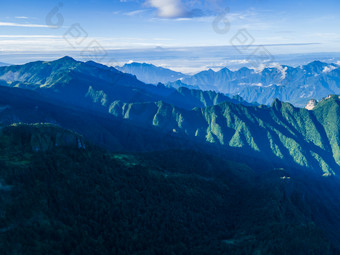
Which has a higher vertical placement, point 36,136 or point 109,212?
point 36,136

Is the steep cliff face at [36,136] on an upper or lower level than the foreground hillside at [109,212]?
upper

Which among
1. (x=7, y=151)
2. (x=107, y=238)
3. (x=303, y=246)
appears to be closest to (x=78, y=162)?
(x=7, y=151)

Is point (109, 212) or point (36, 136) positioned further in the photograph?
point (36, 136)

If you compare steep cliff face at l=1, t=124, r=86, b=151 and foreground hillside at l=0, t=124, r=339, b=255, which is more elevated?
steep cliff face at l=1, t=124, r=86, b=151

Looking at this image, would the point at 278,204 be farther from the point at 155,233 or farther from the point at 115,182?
the point at 115,182

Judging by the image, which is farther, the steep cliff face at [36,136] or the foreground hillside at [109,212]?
the steep cliff face at [36,136]
